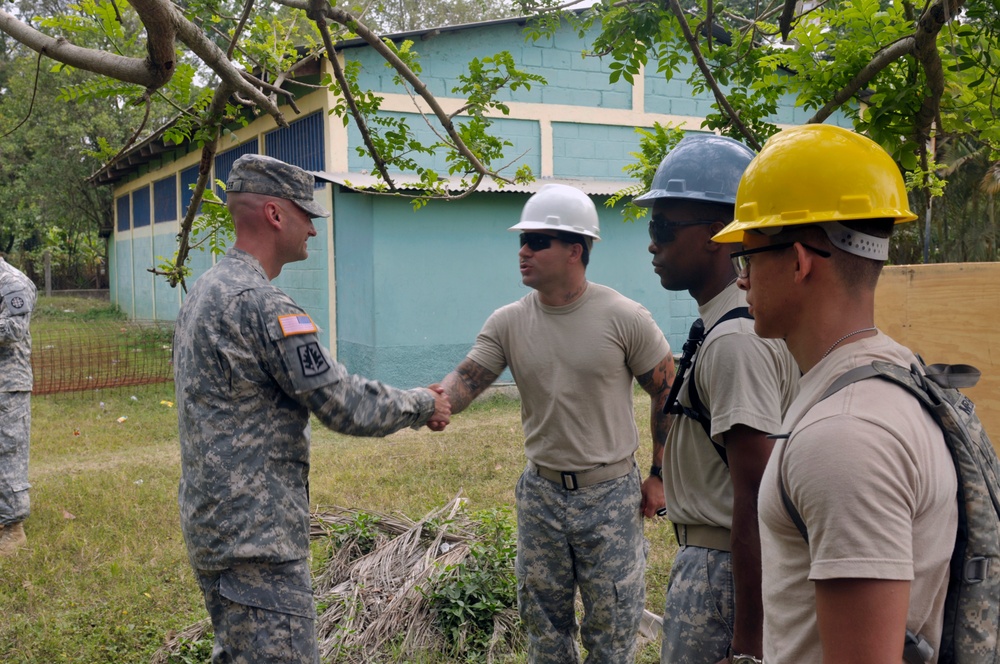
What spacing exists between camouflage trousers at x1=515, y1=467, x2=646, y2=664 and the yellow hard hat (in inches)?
79.7

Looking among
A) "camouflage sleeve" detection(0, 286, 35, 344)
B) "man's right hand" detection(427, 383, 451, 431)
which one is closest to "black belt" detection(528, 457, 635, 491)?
"man's right hand" detection(427, 383, 451, 431)

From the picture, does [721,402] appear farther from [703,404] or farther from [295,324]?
[295,324]

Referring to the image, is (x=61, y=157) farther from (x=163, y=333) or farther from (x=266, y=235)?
(x=266, y=235)

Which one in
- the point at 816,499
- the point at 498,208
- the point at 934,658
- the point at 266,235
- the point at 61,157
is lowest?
the point at 934,658

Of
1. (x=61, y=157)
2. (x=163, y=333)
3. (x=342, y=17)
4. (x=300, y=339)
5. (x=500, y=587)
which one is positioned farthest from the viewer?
(x=61, y=157)

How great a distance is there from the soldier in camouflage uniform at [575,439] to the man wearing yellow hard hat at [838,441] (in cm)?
188

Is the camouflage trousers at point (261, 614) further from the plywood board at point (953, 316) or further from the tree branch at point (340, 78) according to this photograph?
the plywood board at point (953, 316)

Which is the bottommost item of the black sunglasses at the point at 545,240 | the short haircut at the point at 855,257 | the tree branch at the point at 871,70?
the short haircut at the point at 855,257

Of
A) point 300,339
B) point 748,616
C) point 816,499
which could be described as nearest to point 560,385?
point 300,339

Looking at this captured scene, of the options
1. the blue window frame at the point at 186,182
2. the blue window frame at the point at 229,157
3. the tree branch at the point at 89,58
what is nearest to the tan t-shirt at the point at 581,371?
the tree branch at the point at 89,58

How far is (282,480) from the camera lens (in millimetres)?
2875

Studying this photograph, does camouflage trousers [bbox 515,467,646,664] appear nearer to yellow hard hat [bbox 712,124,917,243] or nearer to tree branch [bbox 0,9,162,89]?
yellow hard hat [bbox 712,124,917,243]

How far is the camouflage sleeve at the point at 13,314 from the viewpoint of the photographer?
5.76 meters

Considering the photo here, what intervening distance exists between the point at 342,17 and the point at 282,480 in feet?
6.15
